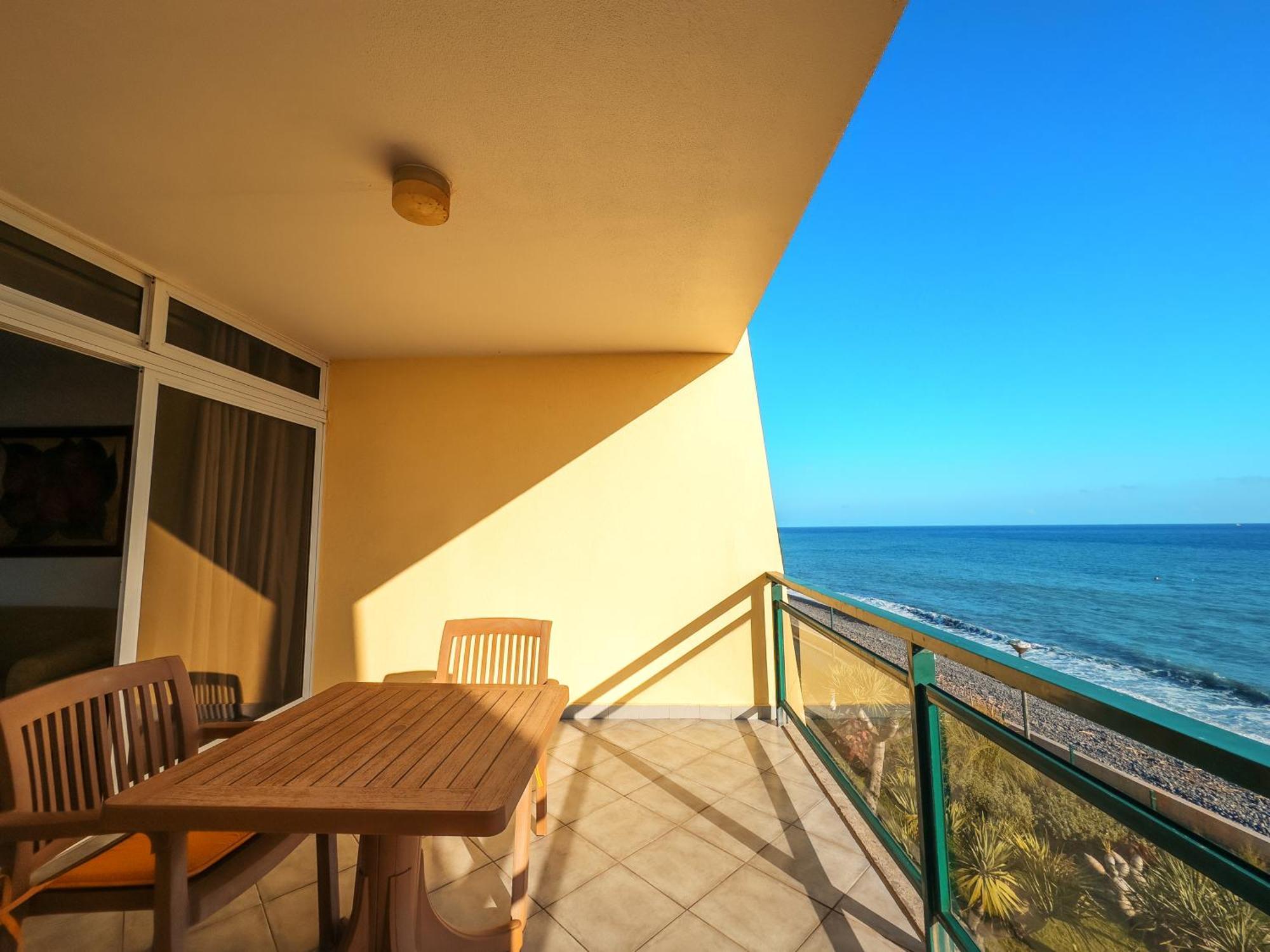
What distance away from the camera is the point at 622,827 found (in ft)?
7.27

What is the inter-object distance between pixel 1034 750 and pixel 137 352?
11.8 ft

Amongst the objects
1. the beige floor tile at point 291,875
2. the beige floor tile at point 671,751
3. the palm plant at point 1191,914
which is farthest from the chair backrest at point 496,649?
the palm plant at point 1191,914

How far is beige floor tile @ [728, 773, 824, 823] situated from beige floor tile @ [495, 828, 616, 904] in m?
0.78

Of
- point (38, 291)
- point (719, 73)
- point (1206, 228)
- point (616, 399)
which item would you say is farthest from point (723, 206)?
point (1206, 228)

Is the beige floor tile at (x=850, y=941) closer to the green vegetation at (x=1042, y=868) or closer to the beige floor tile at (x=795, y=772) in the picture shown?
the green vegetation at (x=1042, y=868)

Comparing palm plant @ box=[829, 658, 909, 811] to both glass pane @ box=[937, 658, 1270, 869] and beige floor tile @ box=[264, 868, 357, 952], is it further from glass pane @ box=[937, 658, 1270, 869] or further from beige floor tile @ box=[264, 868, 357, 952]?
beige floor tile @ box=[264, 868, 357, 952]

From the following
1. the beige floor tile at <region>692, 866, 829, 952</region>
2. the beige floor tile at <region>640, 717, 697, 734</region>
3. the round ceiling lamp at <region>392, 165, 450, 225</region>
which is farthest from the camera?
the beige floor tile at <region>640, 717, 697, 734</region>

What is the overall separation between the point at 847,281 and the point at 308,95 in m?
17.6

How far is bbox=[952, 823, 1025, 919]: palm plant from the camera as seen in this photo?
3.97 ft

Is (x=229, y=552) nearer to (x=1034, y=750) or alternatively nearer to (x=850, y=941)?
(x=850, y=941)

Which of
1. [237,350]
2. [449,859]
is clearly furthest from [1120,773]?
[237,350]

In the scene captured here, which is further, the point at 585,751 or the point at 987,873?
the point at 585,751

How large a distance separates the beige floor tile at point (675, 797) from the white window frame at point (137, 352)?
244cm

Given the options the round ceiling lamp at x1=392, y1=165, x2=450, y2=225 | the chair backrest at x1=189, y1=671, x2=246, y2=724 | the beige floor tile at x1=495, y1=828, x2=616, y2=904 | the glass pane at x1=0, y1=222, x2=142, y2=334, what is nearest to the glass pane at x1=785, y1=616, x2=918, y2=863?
the beige floor tile at x1=495, y1=828, x2=616, y2=904
